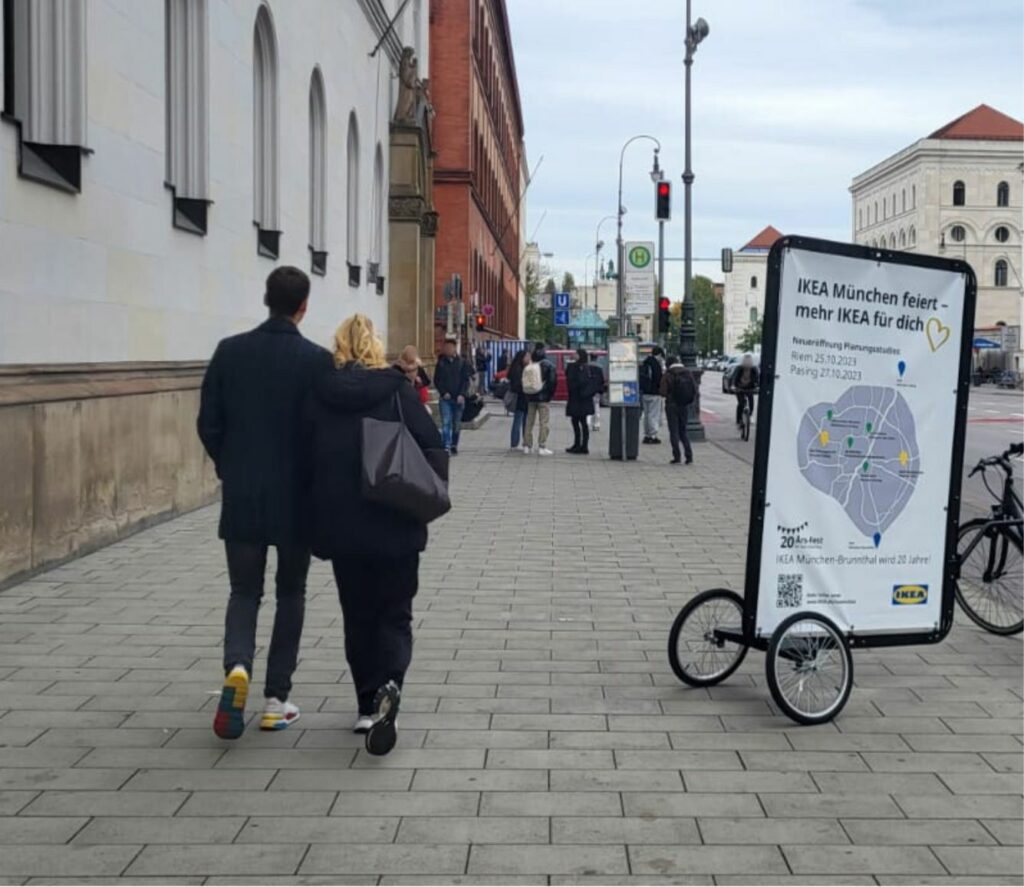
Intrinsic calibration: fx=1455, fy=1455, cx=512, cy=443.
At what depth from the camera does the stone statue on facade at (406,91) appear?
30531mm

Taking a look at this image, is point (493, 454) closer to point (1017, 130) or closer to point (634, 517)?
point (634, 517)

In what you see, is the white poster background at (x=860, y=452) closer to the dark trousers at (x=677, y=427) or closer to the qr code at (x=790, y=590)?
the qr code at (x=790, y=590)

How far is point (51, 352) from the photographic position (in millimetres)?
10172

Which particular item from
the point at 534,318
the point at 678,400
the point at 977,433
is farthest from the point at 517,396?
the point at 534,318

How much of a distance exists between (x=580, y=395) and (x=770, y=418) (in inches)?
658

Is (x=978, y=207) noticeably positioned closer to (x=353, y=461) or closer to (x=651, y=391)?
(x=651, y=391)

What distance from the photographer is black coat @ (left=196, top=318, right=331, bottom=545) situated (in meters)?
5.78

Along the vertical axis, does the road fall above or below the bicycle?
below

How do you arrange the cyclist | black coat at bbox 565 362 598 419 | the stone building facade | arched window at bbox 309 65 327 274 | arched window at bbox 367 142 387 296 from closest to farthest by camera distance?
the stone building facade → arched window at bbox 309 65 327 274 → black coat at bbox 565 362 598 419 → the cyclist → arched window at bbox 367 142 387 296

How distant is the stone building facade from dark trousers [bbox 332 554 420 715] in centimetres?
405

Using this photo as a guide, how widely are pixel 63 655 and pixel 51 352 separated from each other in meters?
3.44

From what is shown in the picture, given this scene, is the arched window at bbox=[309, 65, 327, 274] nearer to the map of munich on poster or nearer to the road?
the road

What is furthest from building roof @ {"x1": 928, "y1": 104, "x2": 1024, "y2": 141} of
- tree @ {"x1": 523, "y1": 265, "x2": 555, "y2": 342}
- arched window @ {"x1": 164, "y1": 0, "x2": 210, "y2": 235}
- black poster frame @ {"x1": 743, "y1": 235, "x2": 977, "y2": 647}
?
black poster frame @ {"x1": 743, "y1": 235, "x2": 977, "y2": 647}

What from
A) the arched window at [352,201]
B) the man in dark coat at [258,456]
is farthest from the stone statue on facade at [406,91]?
the man in dark coat at [258,456]
